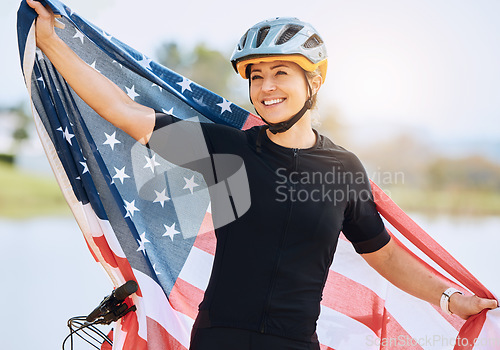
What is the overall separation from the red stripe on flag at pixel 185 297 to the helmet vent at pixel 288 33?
982 millimetres

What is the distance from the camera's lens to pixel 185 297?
2.11 m

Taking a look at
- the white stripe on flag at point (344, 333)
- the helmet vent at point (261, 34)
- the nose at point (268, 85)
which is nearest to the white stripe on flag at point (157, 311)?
the white stripe on flag at point (344, 333)

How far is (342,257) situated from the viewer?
7.30ft

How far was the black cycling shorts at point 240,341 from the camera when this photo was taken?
1.54 meters

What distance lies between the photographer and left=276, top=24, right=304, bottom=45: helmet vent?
1.80 m

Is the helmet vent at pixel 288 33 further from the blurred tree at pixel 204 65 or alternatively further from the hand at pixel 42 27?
the blurred tree at pixel 204 65

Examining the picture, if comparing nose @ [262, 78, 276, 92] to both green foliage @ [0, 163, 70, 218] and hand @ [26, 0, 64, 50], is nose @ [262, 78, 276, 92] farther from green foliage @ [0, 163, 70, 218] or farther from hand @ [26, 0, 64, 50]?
green foliage @ [0, 163, 70, 218]

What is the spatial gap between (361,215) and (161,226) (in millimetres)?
766

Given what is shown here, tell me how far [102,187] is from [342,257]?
999mm

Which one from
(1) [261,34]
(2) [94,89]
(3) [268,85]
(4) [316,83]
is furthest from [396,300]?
(2) [94,89]

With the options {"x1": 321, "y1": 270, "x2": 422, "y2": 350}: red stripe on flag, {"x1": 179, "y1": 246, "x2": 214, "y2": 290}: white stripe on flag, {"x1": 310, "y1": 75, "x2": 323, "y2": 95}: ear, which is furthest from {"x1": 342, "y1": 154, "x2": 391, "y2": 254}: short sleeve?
{"x1": 179, "y1": 246, "x2": 214, "y2": 290}: white stripe on flag

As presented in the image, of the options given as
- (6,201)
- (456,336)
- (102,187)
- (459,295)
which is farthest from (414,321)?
(6,201)

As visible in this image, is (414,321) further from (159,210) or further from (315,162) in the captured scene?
(159,210)

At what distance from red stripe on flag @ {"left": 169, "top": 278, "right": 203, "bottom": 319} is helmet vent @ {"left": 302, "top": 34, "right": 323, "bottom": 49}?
3.29 feet
